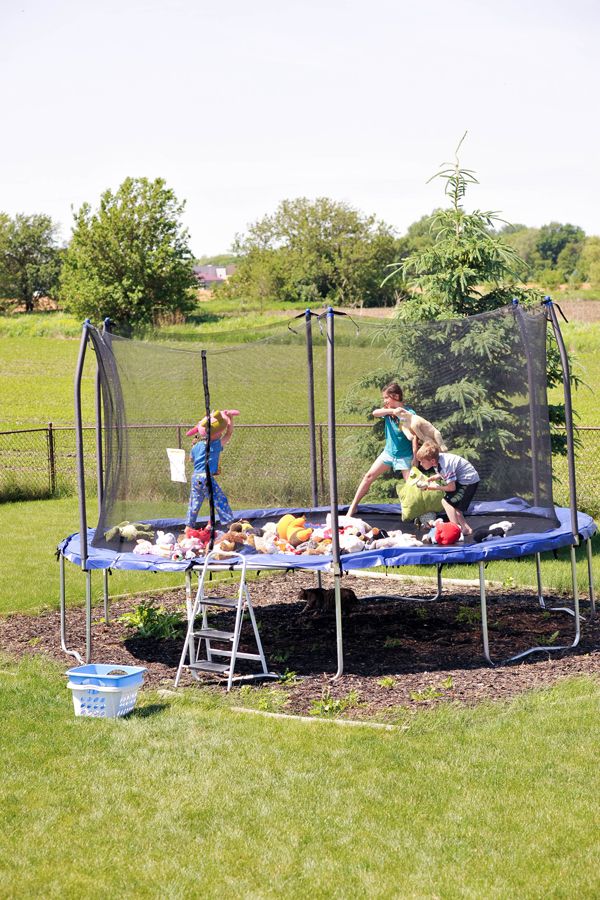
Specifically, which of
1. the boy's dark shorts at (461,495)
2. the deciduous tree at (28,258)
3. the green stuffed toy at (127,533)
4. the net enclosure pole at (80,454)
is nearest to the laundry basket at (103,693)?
the net enclosure pole at (80,454)

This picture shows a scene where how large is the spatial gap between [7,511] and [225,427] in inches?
279

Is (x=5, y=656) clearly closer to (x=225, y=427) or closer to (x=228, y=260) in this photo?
(x=225, y=427)

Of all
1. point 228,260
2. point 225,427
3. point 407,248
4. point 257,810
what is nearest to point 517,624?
point 225,427

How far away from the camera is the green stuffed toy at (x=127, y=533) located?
7.82 metres

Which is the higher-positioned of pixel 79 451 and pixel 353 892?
pixel 79 451

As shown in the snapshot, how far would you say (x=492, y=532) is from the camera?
7.73 metres

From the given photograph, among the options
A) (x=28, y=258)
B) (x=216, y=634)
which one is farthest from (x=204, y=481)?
(x=28, y=258)

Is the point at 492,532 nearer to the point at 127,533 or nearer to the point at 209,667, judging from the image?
the point at 209,667

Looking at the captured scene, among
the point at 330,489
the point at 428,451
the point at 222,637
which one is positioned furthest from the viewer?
the point at 428,451

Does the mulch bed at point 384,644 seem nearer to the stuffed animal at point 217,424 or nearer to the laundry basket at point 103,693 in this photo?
the laundry basket at point 103,693

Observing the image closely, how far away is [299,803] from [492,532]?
342cm

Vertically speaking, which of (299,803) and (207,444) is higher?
(207,444)

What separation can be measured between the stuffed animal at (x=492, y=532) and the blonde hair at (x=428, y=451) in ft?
2.13

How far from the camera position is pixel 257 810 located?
15.4 feet
